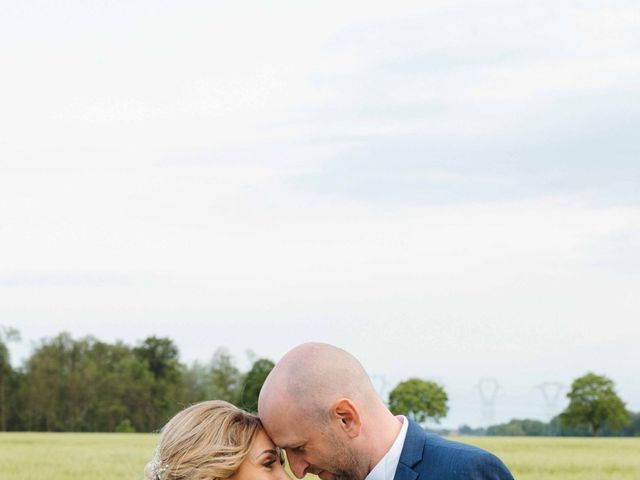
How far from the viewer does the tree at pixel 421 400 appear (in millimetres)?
72062

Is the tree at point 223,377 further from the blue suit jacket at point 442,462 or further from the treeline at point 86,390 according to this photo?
the blue suit jacket at point 442,462

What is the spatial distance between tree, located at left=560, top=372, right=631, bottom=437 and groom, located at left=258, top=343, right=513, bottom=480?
273 ft

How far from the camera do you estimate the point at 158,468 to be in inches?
221

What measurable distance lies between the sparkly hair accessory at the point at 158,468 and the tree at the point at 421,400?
66.7 m

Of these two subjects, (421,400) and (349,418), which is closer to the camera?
(349,418)

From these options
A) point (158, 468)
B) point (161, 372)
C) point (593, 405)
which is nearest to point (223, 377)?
point (161, 372)

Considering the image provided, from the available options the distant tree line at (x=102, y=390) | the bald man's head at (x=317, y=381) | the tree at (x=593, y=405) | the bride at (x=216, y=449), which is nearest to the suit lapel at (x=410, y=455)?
the bald man's head at (x=317, y=381)

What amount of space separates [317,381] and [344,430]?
0.25 m

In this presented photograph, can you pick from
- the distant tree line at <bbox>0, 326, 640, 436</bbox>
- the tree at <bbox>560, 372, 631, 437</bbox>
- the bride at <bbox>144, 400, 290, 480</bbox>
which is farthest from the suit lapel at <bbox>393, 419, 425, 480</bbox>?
the tree at <bbox>560, 372, 631, 437</bbox>

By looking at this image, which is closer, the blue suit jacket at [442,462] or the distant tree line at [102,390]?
the blue suit jacket at [442,462]

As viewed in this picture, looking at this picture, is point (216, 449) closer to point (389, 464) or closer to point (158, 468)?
point (158, 468)

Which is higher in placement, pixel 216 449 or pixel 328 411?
pixel 328 411

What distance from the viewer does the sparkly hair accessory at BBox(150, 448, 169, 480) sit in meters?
5.57

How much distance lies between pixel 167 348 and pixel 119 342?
11.7 ft
